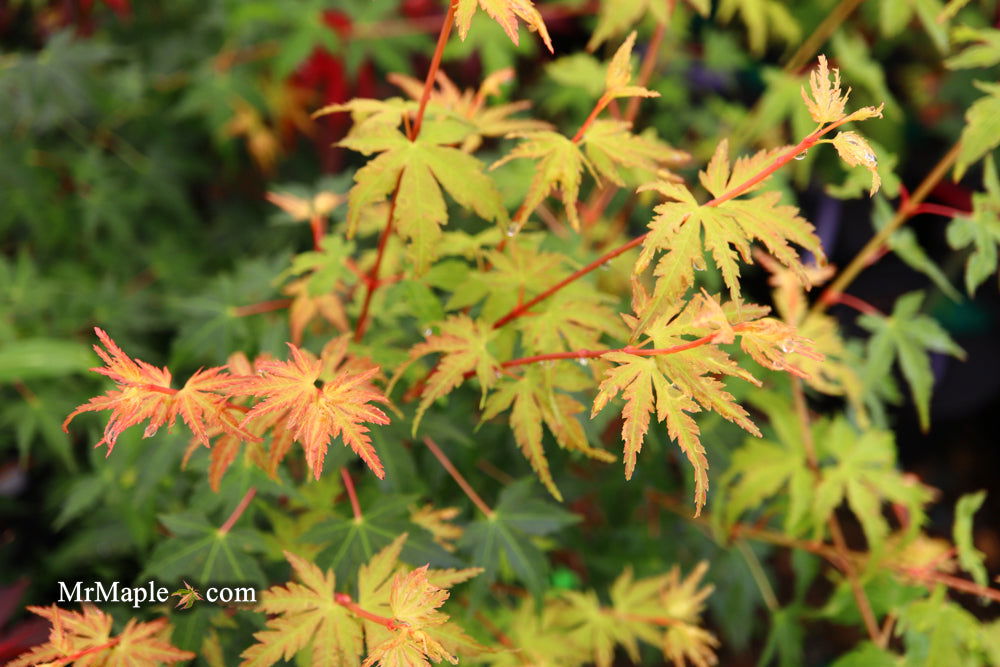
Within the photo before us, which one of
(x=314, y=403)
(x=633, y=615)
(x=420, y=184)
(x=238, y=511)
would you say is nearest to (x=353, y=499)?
(x=238, y=511)

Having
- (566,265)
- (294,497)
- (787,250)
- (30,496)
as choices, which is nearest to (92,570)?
(294,497)

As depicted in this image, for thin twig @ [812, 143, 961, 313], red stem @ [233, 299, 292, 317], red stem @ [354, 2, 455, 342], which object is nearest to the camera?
red stem @ [354, 2, 455, 342]

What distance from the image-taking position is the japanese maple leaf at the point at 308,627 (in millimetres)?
878

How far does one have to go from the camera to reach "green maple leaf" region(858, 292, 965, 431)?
129cm

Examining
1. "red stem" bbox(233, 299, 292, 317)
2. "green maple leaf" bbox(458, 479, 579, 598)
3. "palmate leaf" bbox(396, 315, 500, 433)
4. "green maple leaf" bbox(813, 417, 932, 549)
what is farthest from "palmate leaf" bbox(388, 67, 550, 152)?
"green maple leaf" bbox(813, 417, 932, 549)

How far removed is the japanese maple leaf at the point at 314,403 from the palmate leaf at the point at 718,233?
332 mm

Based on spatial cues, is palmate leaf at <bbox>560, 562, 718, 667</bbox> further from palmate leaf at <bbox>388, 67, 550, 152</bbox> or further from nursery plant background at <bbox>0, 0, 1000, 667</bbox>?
palmate leaf at <bbox>388, 67, 550, 152</bbox>

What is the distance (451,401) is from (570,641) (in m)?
0.48

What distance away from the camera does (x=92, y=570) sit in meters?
1.42

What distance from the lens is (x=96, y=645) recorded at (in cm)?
91

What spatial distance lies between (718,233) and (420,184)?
0.38 metres

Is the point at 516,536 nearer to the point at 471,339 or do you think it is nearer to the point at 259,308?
the point at 471,339

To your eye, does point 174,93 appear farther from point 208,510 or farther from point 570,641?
point 570,641

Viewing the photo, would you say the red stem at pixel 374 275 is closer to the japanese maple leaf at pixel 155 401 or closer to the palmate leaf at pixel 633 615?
the japanese maple leaf at pixel 155 401
